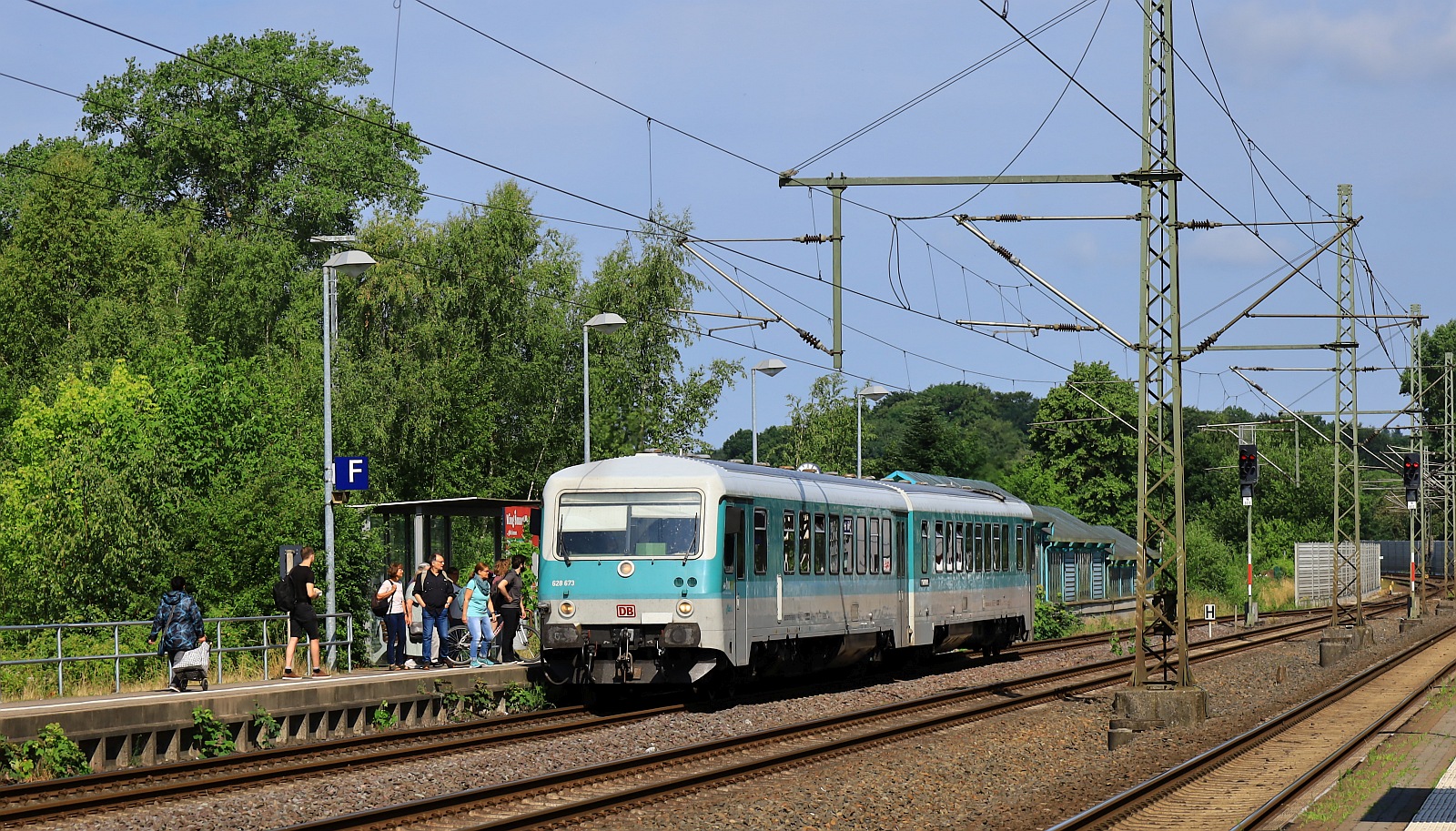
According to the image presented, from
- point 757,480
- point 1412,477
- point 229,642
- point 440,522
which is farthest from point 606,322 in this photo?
point 1412,477

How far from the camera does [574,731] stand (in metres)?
19.8

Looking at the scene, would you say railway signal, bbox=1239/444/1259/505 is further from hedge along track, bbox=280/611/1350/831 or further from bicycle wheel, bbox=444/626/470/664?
bicycle wheel, bbox=444/626/470/664

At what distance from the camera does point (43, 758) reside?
51.7 ft

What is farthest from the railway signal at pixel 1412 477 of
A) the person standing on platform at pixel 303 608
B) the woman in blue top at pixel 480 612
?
the person standing on platform at pixel 303 608

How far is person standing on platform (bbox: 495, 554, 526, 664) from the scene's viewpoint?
25219mm

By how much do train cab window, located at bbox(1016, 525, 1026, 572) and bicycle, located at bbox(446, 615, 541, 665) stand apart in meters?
10.7

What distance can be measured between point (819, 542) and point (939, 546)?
5.47 m

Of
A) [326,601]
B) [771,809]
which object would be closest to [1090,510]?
[326,601]

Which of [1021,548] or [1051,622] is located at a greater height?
[1021,548]

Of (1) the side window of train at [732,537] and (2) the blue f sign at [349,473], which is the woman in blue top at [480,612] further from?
(1) the side window of train at [732,537]

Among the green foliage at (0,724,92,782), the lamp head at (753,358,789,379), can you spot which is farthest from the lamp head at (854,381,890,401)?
the green foliage at (0,724,92,782)

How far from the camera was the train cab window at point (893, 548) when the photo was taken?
27.0 metres

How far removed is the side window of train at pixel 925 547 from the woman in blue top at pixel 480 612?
752 centimetres

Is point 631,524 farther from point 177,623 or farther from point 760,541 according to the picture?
point 177,623
